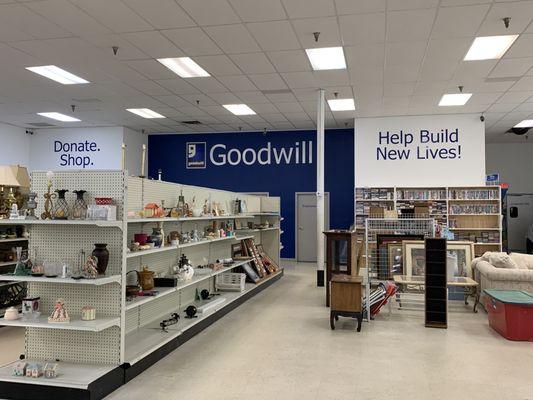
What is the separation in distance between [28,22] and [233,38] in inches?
104

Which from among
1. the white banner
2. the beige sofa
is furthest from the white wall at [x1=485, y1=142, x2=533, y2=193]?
the beige sofa

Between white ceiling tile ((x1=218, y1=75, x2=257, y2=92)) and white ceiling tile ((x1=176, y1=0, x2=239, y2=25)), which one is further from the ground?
white ceiling tile ((x1=176, y1=0, x2=239, y2=25))

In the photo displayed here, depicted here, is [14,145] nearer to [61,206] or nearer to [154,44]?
[154,44]

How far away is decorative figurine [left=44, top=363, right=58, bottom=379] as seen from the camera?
3.53 metres

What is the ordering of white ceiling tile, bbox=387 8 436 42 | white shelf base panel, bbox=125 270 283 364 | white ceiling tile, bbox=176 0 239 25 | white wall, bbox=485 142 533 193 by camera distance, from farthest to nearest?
white wall, bbox=485 142 533 193, white ceiling tile, bbox=387 8 436 42, white ceiling tile, bbox=176 0 239 25, white shelf base panel, bbox=125 270 283 364

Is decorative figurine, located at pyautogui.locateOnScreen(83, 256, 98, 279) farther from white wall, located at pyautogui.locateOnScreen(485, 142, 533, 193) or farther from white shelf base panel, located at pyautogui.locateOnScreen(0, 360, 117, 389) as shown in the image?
white wall, located at pyautogui.locateOnScreen(485, 142, 533, 193)

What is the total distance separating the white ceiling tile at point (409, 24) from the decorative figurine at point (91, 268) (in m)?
4.34

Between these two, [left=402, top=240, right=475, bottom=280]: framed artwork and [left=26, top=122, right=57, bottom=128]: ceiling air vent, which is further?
[left=26, top=122, right=57, bottom=128]: ceiling air vent

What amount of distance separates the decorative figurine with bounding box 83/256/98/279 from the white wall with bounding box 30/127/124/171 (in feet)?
31.2

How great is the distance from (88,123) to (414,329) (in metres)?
10.2

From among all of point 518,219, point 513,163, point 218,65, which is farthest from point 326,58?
point 518,219

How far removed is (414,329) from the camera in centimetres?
570

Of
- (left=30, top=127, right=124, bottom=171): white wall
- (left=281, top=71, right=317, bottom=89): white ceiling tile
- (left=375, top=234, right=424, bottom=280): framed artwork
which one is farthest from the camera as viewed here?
(left=30, top=127, right=124, bottom=171): white wall

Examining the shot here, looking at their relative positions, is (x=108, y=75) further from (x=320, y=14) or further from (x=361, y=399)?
(x=361, y=399)
